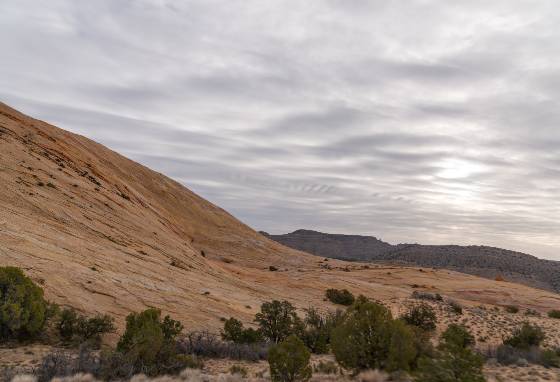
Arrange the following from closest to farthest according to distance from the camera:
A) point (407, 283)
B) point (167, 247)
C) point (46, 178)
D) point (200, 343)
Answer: point (200, 343) → point (46, 178) → point (167, 247) → point (407, 283)

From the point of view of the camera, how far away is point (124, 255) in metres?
27.9

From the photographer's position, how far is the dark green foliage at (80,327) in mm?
15547

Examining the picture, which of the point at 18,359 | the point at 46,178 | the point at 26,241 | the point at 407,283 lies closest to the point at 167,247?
the point at 46,178

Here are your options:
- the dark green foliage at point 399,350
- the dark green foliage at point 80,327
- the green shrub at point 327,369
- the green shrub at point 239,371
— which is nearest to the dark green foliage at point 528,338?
the dark green foliage at point 399,350

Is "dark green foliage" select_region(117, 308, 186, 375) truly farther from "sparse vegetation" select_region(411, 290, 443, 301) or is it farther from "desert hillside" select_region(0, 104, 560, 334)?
"sparse vegetation" select_region(411, 290, 443, 301)

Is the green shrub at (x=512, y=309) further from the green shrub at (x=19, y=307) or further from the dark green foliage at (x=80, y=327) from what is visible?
the green shrub at (x=19, y=307)

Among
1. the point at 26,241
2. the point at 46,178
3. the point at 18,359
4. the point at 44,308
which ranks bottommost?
the point at 18,359

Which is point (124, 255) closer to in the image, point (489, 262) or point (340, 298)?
point (340, 298)

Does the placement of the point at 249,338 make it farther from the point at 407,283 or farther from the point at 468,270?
the point at 468,270

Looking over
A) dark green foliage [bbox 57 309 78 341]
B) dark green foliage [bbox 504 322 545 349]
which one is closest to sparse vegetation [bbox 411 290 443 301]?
dark green foliage [bbox 504 322 545 349]

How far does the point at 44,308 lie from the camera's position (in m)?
15.1

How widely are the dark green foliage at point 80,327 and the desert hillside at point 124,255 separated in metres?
1.85

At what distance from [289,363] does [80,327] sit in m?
8.83

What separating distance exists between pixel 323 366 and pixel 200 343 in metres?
5.11
